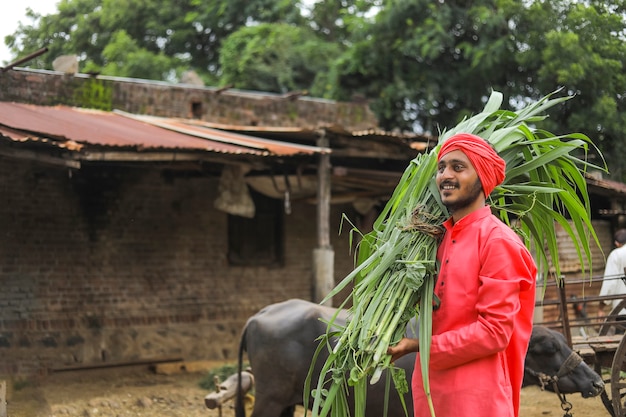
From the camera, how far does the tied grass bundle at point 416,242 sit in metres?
3.17

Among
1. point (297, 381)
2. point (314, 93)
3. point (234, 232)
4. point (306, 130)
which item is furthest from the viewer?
point (314, 93)

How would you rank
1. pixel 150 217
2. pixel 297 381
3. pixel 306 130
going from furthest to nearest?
pixel 150 217 < pixel 306 130 < pixel 297 381

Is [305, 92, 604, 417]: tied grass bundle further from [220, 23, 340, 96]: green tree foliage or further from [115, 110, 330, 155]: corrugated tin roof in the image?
[220, 23, 340, 96]: green tree foliage

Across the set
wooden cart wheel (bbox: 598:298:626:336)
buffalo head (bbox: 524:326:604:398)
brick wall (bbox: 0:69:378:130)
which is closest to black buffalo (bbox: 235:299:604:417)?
buffalo head (bbox: 524:326:604:398)

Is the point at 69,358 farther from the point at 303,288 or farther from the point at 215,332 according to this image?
the point at 303,288

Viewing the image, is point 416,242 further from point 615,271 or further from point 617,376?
point 615,271

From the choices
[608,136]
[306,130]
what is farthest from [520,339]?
[608,136]

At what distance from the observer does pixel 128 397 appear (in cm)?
955

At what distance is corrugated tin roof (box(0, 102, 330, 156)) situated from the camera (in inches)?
334

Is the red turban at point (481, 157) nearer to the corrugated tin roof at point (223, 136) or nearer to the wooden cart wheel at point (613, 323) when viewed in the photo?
the wooden cart wheel at point (613, 323)

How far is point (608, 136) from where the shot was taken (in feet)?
38.9

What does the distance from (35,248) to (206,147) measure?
294cm

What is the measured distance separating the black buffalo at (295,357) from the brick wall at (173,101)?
6.54m

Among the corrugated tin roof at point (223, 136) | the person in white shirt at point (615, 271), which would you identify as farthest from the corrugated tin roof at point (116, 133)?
the person in white shirt at point (615, 271)
